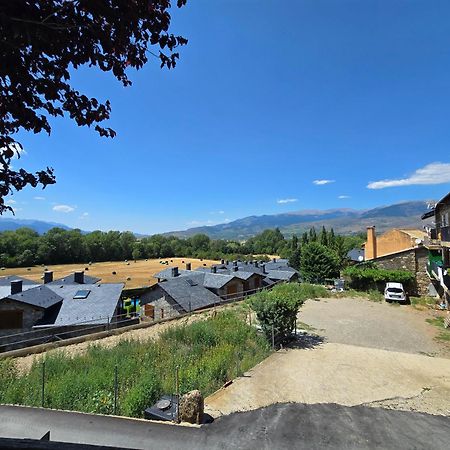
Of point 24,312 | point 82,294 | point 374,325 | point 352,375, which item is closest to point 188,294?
point 82,294

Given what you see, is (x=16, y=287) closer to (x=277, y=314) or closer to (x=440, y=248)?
(x=277, y=314)

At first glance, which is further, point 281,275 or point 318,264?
point 281,275

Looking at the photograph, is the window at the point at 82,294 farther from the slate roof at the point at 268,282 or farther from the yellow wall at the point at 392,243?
the yellow wall at the point at 392,243

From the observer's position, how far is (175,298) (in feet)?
88.5

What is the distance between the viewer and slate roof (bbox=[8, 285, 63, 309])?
21.0 meters

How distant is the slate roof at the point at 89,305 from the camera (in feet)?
68.1

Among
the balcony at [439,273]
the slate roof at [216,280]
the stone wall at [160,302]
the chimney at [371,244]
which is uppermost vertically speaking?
the chimney at [371,244]

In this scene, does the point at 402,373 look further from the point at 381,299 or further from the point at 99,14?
the point at 381,299

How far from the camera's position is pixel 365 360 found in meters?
10.7

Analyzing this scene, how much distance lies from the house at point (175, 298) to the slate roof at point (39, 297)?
28.5 ft

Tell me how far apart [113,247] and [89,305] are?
99019mm

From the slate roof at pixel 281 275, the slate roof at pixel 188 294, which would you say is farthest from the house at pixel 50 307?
the slate roof at pixel 281 275

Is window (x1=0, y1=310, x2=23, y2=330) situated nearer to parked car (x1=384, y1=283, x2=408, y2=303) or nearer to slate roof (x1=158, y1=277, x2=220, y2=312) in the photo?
slate roof (x1=158, y1=277, x2=220, y2=312)

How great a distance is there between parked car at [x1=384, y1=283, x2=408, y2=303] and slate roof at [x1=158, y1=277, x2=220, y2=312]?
50.6 feet
